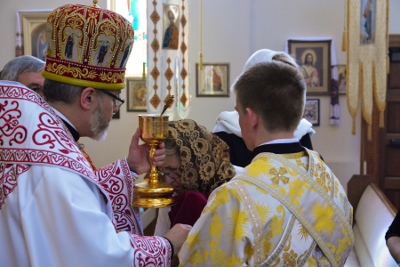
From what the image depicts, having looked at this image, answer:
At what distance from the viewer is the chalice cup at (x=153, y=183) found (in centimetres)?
209

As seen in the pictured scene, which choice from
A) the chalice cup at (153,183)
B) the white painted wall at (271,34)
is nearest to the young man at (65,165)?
the chalice cup at (153,183)

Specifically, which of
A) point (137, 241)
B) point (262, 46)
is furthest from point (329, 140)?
point (137, 241)

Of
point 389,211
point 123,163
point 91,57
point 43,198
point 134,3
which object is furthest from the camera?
point 134,3

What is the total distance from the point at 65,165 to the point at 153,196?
0.48m

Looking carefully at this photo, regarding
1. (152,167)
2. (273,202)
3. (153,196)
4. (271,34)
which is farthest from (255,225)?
(271,34)

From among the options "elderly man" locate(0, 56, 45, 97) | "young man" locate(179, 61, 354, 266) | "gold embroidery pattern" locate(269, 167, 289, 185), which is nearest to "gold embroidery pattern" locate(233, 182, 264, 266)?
"young man" locate(179, 61, 354, 266)

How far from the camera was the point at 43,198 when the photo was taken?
64.9 inches

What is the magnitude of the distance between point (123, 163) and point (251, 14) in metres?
Answer: 6.20

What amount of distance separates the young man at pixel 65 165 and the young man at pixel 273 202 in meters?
0.25

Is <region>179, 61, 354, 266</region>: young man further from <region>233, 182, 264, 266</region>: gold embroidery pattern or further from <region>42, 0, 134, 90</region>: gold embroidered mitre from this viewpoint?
<region>42, 0, 134, 90</region>: gold embroidered mitre

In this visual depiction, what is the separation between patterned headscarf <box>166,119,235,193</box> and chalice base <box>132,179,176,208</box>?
0.23 m

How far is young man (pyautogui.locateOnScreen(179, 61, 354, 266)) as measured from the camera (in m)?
1.77

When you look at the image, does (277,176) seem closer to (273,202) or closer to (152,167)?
(273,202)

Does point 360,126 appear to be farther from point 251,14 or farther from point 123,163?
point 123,163
